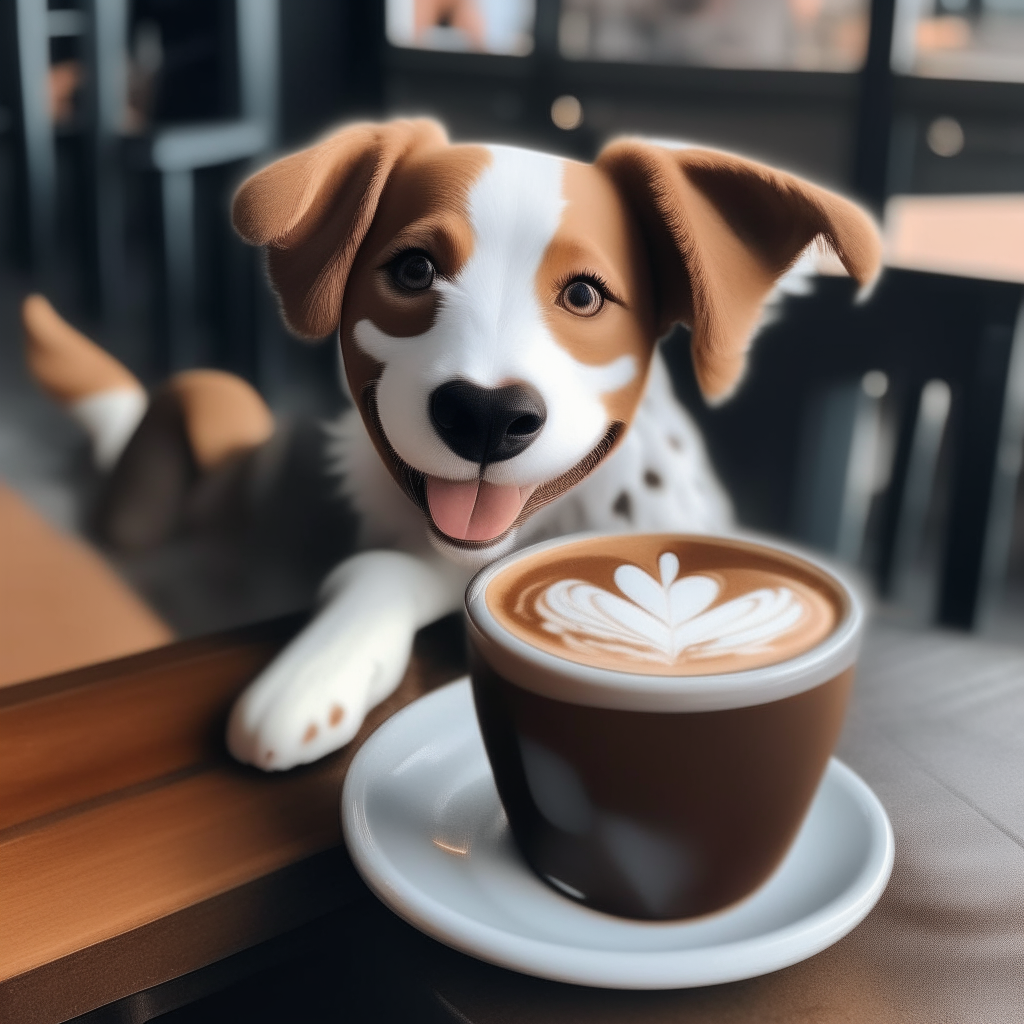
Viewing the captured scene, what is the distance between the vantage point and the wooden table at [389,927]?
12.8 inches

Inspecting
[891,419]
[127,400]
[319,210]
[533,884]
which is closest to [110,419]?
[127,400]

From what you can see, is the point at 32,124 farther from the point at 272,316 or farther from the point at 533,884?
the point at 533,884

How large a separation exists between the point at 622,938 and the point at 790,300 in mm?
298

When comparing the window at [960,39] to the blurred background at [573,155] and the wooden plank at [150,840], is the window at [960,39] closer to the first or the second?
the blurred background at [573,155]

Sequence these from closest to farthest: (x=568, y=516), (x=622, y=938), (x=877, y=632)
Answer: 1. (x=622, y=938)
2. (x=568, y=516)
3. (x=877, y=632)

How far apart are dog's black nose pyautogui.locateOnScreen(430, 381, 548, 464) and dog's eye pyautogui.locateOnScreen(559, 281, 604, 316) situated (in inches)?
1.4

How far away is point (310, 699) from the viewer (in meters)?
0.41

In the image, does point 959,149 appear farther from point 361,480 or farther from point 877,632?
point 361,480

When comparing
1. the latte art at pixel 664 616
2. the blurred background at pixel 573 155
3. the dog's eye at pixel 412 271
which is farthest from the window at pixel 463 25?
the latte art at pixel 664 616

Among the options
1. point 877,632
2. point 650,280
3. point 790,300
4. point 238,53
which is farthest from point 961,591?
point 238,53

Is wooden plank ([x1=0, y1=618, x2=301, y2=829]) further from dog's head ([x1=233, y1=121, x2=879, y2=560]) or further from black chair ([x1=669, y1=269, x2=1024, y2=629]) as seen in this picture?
black chair ([x1=669, y1=269, x2=1024, y2=629])

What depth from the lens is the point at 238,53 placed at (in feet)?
1.31

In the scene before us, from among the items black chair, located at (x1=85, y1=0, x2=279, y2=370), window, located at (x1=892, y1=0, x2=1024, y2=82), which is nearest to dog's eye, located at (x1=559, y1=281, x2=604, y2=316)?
black chair, located at (x1=85, y1=0, x2=279, y2=370)

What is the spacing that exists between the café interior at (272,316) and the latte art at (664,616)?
0.09 metres
